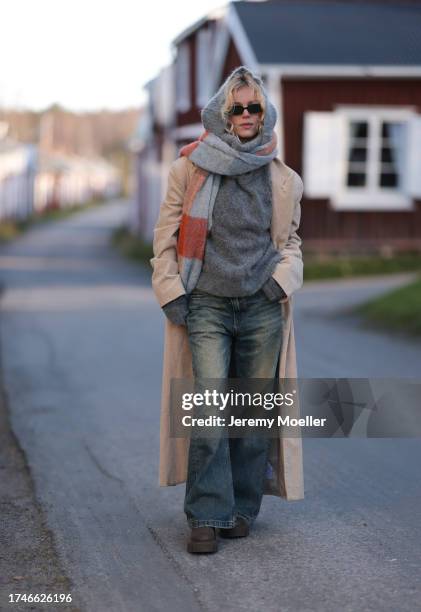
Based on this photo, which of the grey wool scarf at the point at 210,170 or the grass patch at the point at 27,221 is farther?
the grass patch at the point at 27,221

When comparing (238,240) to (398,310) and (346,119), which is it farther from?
(346,119)

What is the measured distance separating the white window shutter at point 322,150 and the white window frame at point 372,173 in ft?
0.48

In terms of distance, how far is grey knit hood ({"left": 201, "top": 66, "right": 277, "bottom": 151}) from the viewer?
14.4ft

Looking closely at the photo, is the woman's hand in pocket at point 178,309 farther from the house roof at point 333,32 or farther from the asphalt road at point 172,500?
the house roof at point 333,32

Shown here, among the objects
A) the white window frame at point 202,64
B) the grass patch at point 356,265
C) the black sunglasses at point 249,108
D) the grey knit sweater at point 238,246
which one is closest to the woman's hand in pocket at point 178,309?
the grey knit sweater at point 238,246

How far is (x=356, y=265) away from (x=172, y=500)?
14.2 metres

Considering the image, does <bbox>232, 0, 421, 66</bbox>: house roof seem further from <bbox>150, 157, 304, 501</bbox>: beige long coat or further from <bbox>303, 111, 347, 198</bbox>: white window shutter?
<bbox>150, 157, 304, 501</bbox>: beige long coat

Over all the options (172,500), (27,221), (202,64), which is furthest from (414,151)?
(27,221)

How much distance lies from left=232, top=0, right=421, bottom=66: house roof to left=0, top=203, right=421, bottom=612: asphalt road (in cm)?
866

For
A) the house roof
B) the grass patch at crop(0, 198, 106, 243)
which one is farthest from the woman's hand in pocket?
the grass patch at crop(0, 198, 106, 243)

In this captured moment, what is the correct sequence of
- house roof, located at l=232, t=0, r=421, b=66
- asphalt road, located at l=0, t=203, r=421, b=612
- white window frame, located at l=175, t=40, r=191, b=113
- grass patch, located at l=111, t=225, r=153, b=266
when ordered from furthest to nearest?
grass patch, located at l=111, t=225, r=153, b=266, white window frame, located at l=175, t=40, r=191, b=113, house roof, located at l=232, t=0, r=421, b=66, asphalt road, located at l=0, t=203, r=421, b=612

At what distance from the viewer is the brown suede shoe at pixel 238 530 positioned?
461 cm

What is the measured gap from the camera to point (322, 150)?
61.9 ft

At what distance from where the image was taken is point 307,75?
62.1 ft
